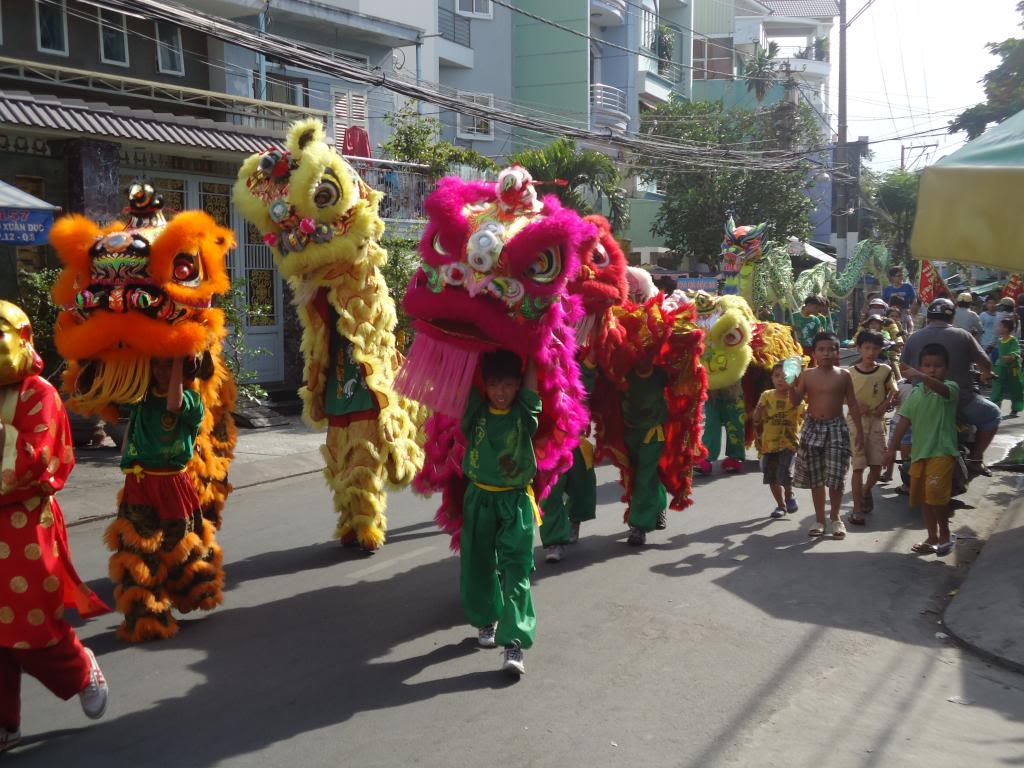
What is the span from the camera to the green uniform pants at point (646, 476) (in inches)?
282

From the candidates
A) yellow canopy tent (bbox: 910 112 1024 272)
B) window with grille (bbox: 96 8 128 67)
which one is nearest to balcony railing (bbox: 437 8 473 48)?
window with grille (bbox: 96 8 128 67)

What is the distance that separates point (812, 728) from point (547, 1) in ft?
95.2

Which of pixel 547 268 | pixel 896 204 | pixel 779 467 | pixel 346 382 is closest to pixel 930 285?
pixel 779 467

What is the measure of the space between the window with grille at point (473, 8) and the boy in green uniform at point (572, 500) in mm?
23128

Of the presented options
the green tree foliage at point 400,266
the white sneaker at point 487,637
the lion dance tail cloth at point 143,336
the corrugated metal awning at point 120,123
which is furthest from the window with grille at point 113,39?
the white sneaker at point 487,637

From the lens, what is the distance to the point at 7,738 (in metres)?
3.88

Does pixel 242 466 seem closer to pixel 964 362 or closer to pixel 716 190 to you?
pixel 964 362

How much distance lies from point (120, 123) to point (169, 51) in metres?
3.51

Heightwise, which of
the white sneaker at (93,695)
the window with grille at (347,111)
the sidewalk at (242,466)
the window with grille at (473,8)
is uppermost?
the window with grille at (473,8)

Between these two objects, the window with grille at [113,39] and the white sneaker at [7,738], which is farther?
the window with grille at [113,39]

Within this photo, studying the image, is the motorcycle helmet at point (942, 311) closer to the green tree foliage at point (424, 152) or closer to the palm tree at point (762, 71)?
the green tree foliage at point (424, 152)

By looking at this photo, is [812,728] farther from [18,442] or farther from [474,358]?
[18,442]

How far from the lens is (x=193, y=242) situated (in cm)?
503

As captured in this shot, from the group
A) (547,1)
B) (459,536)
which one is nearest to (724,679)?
(459,536)
